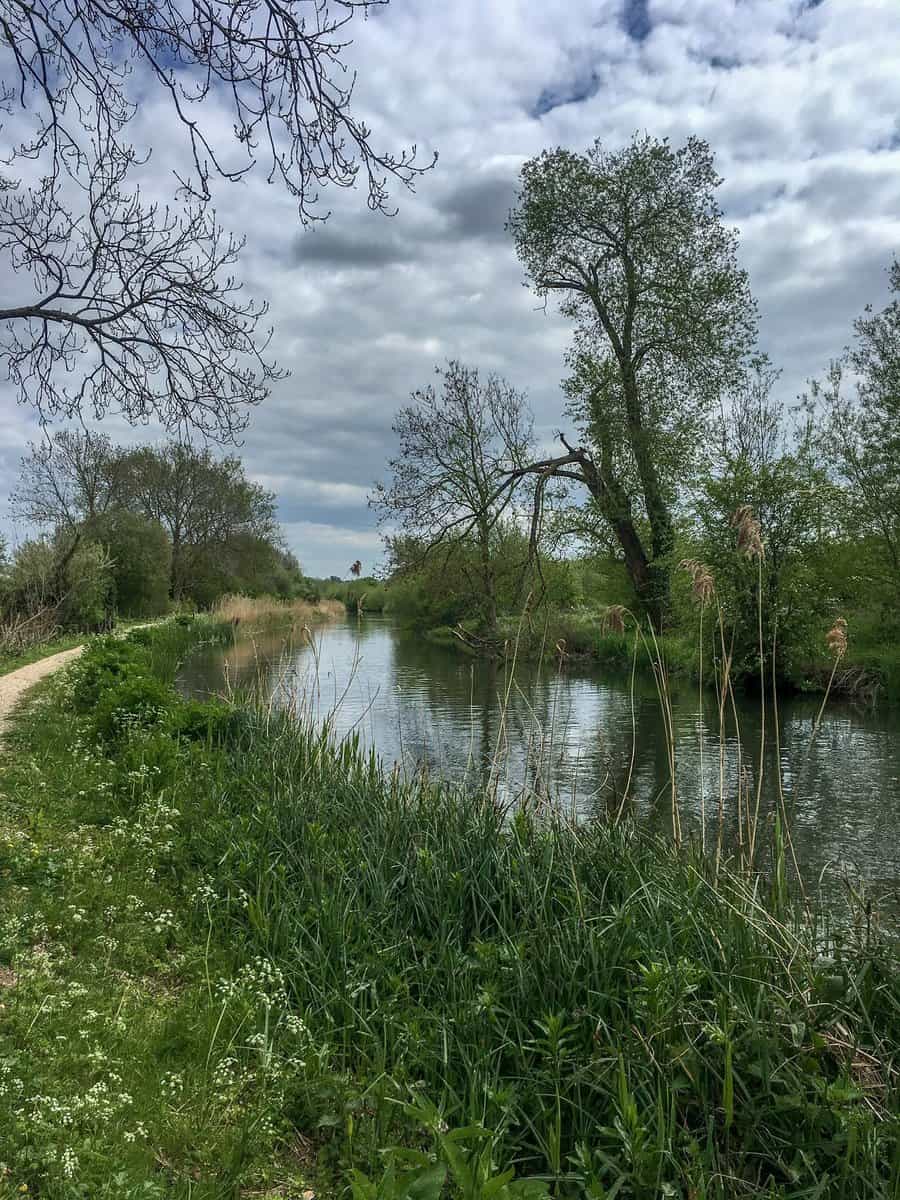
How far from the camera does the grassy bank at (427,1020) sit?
2.47 metres

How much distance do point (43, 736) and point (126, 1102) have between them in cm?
651

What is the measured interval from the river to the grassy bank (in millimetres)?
731

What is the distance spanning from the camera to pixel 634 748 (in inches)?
226

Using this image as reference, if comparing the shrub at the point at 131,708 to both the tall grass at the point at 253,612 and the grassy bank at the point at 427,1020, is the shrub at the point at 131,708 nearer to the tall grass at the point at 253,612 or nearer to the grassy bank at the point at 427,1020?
the grassy bank at the point at 427,1020

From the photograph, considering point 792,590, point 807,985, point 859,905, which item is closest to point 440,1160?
point 807,985

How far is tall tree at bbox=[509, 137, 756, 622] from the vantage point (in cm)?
1962

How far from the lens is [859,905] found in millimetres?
3377

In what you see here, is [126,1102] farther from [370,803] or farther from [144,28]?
[144,28]

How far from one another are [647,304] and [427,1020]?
65.4 feet

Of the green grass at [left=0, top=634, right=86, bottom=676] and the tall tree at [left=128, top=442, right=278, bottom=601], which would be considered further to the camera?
the tall tree at [left=128, top=442, right=278, bottom=601]

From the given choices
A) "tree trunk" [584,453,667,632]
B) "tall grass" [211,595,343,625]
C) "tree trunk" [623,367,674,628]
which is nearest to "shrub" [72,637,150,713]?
"tree trunk" [584,453,667,632]

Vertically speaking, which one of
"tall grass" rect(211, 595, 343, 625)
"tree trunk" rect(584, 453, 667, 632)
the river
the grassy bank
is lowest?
the river

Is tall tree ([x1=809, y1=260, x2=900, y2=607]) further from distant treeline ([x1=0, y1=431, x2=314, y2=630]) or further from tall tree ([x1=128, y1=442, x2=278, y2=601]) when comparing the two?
tall tree ([x1=128, y1=442, x2=278, y2=601])

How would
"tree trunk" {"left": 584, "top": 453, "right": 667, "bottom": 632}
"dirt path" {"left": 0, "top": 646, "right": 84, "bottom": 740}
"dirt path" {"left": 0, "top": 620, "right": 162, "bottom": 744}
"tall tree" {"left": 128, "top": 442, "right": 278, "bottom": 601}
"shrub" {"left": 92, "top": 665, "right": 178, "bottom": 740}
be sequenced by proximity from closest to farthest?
"shrub" {"left": 92, "top": 665, "right": 178, "bottom": 740} → "dirt path" {"left": 0, "top": 620, "right": 162, "bottom": 744} → "dirt path" {"left": 0, "top": 646, "right": 84, "bottom": 740} → "tree trunk" {"left": 584, "top": 453, "right": 667, "bottom": 632} → "tall tree" {"left": 128, "top": 442, "right": 278, "bottom": 601}
